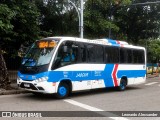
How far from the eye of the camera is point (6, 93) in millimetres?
14633

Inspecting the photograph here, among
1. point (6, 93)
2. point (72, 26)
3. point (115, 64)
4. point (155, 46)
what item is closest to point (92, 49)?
point (115, 64)

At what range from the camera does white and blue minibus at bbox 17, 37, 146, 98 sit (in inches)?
511

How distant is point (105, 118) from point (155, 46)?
44091 millimetres

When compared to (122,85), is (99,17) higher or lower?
higher

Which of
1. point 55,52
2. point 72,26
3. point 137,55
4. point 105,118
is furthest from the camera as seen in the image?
point 72,26

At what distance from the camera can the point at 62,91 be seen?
1359 centimetres

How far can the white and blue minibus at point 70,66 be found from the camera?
42.6ft

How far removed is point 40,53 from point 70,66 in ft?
4.88

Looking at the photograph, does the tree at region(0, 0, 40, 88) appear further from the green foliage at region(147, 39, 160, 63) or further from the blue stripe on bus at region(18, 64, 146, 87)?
the green foliage at region(147, 39, 160, 63)

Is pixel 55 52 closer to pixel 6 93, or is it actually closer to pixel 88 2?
pixel 6 93

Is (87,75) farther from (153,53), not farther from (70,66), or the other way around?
(153,53)

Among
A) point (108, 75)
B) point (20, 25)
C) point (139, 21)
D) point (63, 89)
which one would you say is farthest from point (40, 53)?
point (139, 21)

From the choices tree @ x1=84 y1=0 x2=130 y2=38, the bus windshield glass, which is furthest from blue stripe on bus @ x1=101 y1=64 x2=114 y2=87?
tree @ x1=84 y1=0 x2=130 y2=38

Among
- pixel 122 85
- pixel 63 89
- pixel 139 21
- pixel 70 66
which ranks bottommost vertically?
pixel 122 85
